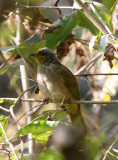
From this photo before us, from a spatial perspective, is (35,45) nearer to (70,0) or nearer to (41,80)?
(41,80)

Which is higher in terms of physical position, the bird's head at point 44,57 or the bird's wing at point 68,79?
the bird's head at point 44,57

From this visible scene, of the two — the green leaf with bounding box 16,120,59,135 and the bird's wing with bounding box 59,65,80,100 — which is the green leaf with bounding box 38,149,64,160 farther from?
the bird's wing with bounding box 59,65,80,100

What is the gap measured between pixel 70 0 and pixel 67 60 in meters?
1.08

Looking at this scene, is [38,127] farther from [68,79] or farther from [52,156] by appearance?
[68,79]

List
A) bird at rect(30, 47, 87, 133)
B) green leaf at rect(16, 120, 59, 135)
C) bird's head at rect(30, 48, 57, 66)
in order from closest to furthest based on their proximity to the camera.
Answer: green leaf at rect(16, 120, 59, 135)
bird at rect(30, 47, 87, 133)
bird's head at rect(30, 48, 57, 66)

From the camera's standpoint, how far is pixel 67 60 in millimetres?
5305

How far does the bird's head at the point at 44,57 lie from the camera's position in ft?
12.8

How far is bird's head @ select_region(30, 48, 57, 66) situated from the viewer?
12.8ft

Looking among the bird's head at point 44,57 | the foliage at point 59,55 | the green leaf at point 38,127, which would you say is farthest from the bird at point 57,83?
the green leaf at point 38,127

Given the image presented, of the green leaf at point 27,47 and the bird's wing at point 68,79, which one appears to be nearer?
the green leaf at point 27,47

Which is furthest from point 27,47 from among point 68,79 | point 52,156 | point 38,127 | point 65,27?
point 52,156

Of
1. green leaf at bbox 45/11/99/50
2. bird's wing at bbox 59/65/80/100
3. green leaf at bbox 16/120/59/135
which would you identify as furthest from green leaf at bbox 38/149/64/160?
bird's wing at bbox 59/65/80/100

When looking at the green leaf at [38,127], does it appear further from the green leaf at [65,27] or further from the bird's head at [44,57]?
the bird's head at [44,57]

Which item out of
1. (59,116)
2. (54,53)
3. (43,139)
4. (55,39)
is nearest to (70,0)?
(54,53)
